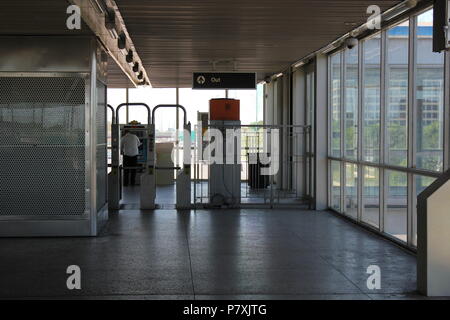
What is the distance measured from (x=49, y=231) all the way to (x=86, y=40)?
9.05 ft

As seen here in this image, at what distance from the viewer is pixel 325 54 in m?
12.4

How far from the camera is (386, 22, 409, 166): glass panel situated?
851 centimetres

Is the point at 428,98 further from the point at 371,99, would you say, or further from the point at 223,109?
the point at 223,109

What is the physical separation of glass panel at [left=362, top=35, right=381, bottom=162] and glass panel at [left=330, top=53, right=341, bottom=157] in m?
1.56

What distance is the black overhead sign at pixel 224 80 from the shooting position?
12.1 m

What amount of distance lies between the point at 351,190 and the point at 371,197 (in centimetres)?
118

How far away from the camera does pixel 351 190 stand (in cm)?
1120

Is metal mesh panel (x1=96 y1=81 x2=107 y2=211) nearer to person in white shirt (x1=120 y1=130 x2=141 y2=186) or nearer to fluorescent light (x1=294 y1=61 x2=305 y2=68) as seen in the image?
fluorescent light (x1=294 y1=61 x2=305 y2=68)

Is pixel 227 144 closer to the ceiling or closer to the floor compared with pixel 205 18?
closer to the floor

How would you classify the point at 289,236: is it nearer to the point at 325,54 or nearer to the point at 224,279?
the point at 224,279

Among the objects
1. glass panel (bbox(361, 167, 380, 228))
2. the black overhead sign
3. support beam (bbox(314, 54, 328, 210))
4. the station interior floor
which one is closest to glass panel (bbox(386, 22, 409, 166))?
glass panel (bbox(361, 167, 380, 228))

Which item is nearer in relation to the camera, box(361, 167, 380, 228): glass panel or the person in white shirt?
box(361, 167, 380, 228): glass panel

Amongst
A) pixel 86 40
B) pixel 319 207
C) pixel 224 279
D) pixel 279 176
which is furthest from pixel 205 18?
pixel 279 176
